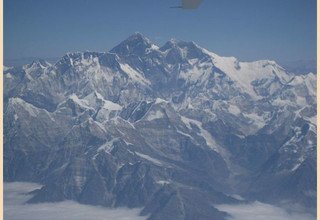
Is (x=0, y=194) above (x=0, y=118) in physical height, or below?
below

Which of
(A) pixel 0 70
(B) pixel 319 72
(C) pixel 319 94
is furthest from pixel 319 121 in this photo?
(A) pixel 0 70

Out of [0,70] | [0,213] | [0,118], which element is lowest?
[0,213]

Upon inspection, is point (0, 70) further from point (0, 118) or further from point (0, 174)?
point (0, 174)

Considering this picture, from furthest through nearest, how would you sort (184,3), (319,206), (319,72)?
(319,72) → (319,206) → (184,3)

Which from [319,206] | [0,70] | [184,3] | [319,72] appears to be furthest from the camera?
[319,72]

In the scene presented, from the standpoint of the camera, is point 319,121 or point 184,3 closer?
point 184,3

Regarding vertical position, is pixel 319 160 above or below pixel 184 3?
below

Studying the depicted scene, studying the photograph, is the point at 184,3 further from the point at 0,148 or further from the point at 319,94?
the point at 0,148

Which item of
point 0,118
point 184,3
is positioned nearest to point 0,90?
point 0,118

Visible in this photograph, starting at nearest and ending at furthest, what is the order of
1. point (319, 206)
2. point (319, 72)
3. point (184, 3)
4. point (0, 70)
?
point (184, 3) → point (0, 70) → point (319, 206) → point (319, 72)
